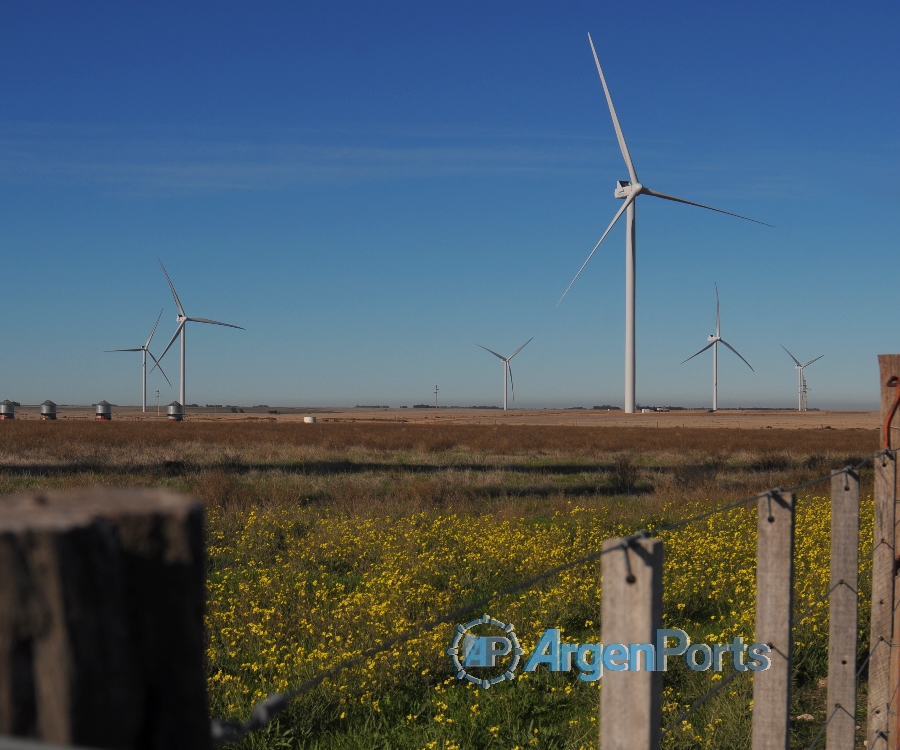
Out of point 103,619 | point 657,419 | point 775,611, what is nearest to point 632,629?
point 103,619

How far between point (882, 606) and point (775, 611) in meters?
1.95

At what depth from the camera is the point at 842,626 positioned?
4285 millimetres

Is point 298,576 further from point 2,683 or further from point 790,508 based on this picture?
point 2,683

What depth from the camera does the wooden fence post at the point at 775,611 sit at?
3283mm

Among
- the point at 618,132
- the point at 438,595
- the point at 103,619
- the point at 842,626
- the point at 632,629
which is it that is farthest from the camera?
the point at 618,132

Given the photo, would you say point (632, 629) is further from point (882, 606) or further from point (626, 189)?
point (626, 189)

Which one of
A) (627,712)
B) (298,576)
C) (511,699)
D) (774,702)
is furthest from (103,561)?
(298,576)

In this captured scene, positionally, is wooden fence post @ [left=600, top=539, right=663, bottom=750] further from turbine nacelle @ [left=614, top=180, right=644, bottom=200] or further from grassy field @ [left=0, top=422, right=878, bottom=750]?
turbine nacelle @ [left=614, top=180, right=644, bottom=200]

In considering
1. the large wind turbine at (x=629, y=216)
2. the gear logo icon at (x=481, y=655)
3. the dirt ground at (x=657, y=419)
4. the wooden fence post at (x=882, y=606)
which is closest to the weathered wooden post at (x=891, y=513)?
the wooden fence post at (x=882, y=606)

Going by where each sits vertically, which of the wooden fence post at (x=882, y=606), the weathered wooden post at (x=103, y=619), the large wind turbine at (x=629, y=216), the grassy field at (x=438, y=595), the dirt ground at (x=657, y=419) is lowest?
the dirt ground at (x=657, y=419)

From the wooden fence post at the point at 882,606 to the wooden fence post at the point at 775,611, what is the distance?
A: 172 cm

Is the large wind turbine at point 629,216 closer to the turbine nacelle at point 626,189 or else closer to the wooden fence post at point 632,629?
the turbine nacelle at point 626,189

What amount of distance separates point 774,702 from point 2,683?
123 inches

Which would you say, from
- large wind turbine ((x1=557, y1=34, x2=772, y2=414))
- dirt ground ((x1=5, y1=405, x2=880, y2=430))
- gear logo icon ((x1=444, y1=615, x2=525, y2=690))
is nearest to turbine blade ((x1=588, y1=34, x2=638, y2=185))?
large wind turbine ((x1=557, y1=34, x2=772, y2=414))
